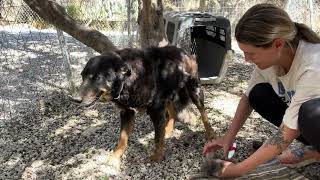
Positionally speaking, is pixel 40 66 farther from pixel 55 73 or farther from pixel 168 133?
pixel 168 133

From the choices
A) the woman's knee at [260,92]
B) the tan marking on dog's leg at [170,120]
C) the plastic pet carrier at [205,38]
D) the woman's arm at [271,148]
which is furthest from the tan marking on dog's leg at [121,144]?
the plastic pet carrier at [205,38]

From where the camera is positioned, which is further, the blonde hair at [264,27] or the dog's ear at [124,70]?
the dog's ear at [124,70]

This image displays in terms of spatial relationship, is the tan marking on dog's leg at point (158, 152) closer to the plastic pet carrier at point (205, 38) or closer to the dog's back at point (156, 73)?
the dog's back at point (156, 73)

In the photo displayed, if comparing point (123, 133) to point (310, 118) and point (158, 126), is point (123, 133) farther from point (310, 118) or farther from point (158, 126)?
point (310, 118)

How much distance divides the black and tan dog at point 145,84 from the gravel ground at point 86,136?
17 centimetres

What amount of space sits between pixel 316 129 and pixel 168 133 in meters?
1.75

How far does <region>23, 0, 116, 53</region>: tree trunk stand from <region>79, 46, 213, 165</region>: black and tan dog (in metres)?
0.67

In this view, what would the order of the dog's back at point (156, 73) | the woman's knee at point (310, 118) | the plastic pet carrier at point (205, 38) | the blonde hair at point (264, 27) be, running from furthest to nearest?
the plastic pet carrier at point (205, 38) → the dog's back at point (156, 73) → the woman's knee at point (310, 118) → the blonde hair at point (264, 27)

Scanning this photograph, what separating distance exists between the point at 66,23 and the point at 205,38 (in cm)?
211

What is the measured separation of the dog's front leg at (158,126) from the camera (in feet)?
10.4

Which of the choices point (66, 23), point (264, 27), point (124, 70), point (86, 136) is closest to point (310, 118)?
point (264, 27)

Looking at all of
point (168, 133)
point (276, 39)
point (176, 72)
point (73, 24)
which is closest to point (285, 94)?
point (276, 39)

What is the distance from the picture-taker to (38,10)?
3.62 m

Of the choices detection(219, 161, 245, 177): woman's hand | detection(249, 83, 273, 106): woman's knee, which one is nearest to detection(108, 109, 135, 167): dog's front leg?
detection(249, 83, 273, 106): woman's knee
